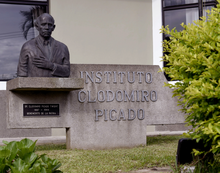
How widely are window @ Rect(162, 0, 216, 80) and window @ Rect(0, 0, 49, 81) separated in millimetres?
4290

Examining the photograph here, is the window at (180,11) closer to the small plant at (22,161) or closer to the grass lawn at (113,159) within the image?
the grass lawn at (113,159)

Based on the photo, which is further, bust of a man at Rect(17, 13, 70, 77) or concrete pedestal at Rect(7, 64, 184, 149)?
concrete pedestal at Rect(7, 64, 184, 149)

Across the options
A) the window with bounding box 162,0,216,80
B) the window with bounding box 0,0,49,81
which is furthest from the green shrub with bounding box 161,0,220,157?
the window with bounding box 162,0,216,80

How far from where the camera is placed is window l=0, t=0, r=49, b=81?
33.4ft

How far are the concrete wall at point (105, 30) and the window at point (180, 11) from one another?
0.68 meters

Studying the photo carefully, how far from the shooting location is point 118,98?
23.5ft

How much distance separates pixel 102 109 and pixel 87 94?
468 mm

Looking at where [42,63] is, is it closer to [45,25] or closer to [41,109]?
[45,25]

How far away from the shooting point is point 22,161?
2.44m

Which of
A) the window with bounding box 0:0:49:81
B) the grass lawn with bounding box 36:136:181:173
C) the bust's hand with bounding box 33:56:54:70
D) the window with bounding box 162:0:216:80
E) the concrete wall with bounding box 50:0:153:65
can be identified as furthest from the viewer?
the window with bounding box 162:0:216:80

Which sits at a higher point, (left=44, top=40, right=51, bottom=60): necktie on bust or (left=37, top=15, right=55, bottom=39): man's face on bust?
(left=37, top=15, right=55, bottom=39): man's face on bust

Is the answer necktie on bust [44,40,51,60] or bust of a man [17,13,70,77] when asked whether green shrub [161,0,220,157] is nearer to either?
bust of a man [17,13,70,77]

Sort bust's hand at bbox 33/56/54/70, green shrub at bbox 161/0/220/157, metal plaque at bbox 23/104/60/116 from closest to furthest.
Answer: green shrub at bbox 161/0/220/157 → bust's hand at bbox 33/56/54/70 → metal plaque at bbox 23/104/60/116

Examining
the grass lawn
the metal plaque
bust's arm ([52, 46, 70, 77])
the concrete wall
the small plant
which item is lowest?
the grass lawn
